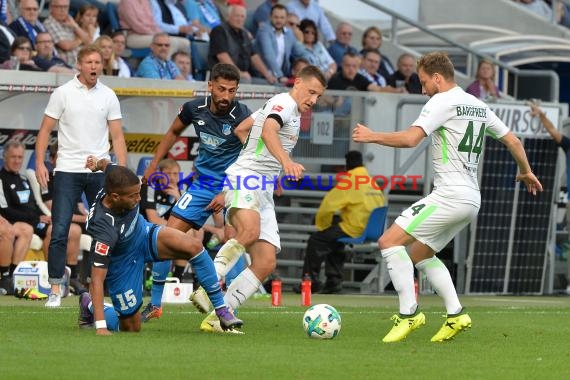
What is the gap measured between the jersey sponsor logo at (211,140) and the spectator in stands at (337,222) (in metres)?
6.21

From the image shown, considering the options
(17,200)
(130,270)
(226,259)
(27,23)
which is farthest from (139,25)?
(130,270)

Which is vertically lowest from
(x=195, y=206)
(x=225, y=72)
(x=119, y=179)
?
(x=195, y=206)

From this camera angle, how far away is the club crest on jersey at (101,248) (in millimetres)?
10586

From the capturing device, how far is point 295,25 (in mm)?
23469

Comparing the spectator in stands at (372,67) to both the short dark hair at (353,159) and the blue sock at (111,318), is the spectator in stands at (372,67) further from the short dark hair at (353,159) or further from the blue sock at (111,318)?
the blue sock at (111,318)

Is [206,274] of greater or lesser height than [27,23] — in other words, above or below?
below

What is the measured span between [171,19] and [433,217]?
37.0 ft

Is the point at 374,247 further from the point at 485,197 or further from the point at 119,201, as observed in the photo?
the point at 119,201

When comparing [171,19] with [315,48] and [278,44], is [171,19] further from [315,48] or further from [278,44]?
[315,48]

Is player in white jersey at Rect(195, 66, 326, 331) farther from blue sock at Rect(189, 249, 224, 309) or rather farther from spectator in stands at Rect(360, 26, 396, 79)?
spectator in stands at Rect(360, 26, 396, 79)

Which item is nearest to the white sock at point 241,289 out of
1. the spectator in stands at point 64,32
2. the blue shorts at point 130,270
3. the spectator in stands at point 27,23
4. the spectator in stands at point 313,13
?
the blue shorts at point 130,270

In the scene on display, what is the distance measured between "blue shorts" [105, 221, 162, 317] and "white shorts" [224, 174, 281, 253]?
0.95 metres

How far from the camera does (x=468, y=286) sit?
1942cm

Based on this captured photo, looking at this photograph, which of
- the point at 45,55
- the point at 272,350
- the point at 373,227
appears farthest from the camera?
the point at 373,227
